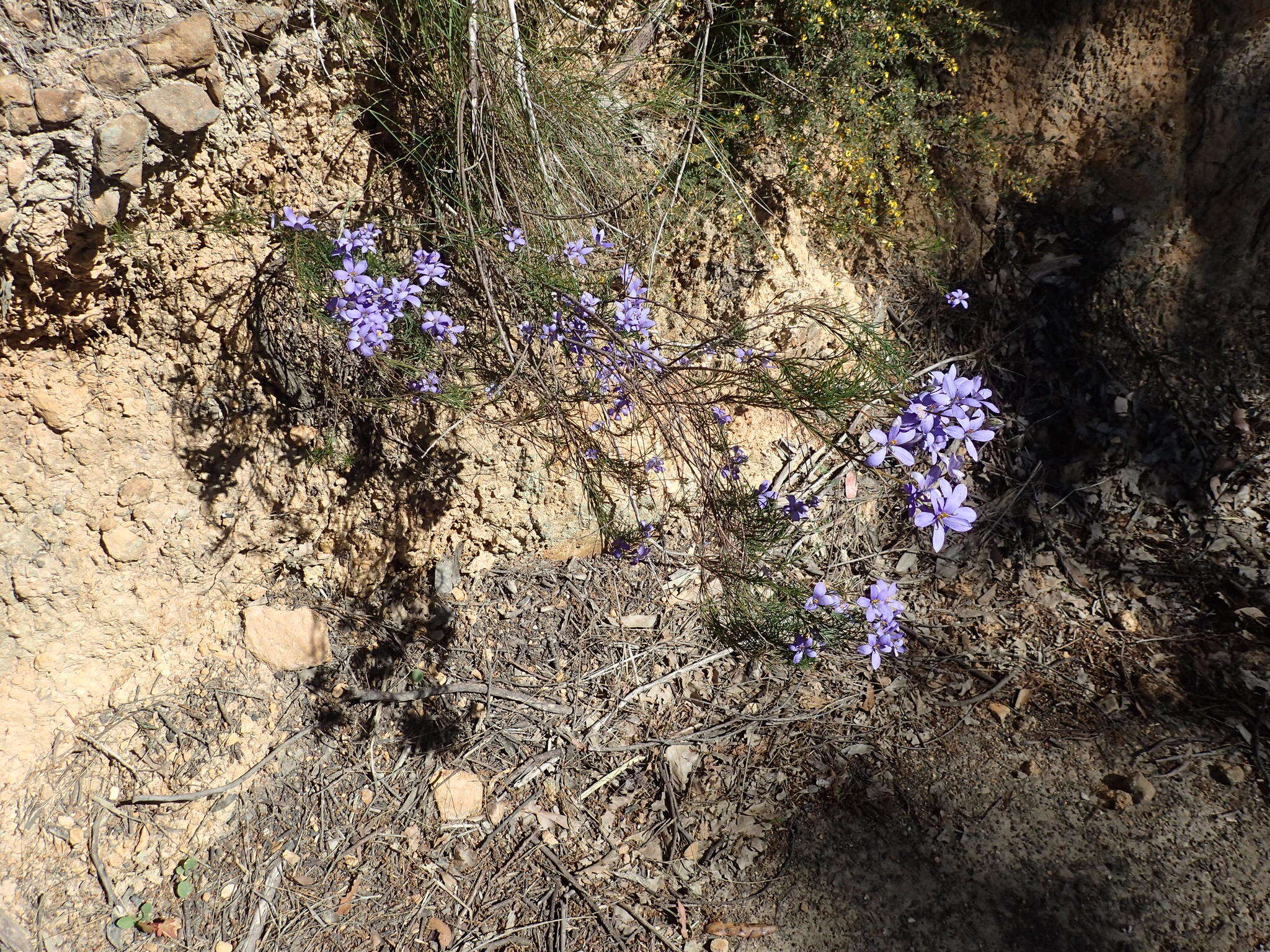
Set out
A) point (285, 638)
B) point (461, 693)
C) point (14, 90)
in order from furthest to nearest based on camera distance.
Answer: point (285, 638) → point (461, 693) → point (14, 90)

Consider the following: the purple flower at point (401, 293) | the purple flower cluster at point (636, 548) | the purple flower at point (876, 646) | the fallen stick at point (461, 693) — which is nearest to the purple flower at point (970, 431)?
the purple flower at point (876, 646)

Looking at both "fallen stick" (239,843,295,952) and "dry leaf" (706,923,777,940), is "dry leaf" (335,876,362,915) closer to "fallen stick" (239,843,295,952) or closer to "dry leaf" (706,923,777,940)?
"fallen stick" (239,843,295,952)

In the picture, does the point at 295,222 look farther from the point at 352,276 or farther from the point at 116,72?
the point at 116,72

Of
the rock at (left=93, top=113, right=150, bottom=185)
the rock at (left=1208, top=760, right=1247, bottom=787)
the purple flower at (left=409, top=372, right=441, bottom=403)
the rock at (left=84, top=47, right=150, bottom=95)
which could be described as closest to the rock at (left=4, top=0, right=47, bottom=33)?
the rock at (left=84, top=47, right=150, bottom=95)

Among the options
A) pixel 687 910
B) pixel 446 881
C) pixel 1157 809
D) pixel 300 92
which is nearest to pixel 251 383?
pixel 300 92

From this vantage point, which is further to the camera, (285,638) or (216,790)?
(285,638)

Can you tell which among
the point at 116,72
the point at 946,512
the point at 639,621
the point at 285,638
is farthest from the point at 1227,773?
the point at 116,72
